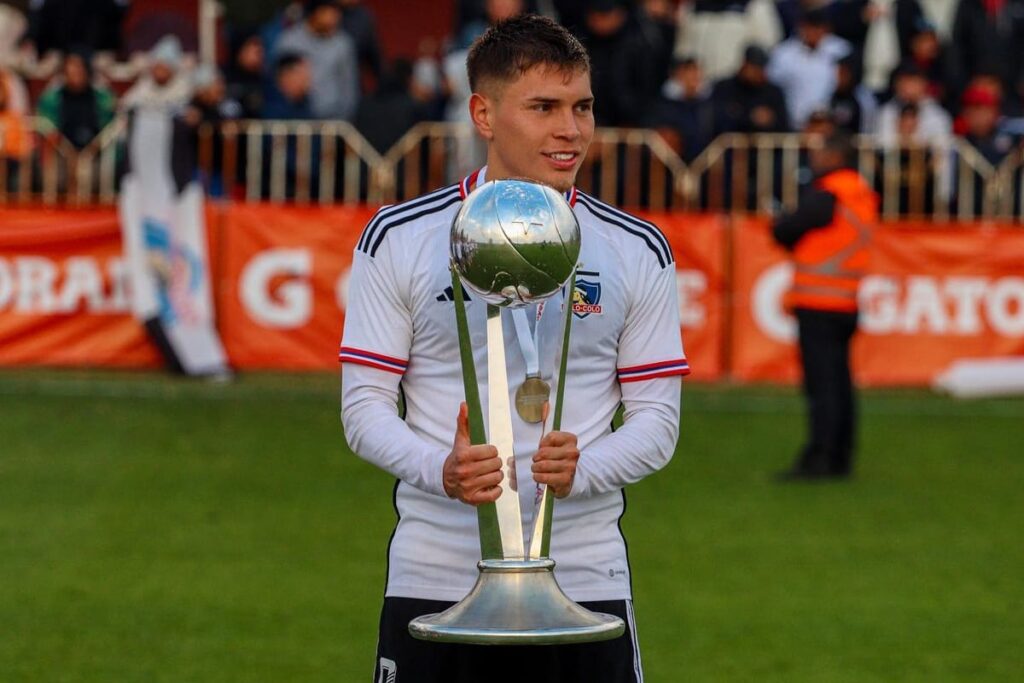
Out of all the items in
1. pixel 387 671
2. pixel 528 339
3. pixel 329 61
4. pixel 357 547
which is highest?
pixel 329 61

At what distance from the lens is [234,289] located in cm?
1744

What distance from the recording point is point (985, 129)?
1769 centimetres

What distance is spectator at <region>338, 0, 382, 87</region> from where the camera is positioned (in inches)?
747

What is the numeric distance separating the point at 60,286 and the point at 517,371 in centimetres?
1365

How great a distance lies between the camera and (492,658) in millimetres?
4297

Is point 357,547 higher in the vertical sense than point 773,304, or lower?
lower

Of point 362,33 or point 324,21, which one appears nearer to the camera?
point 324,21

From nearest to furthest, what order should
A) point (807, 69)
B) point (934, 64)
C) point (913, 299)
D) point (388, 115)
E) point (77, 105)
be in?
1. point (913, 299)
2. point (388, 115)
3. point (77, 105)
4. point (807, 69)
5. point (934, 64)

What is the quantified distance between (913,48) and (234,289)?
7.07 meters

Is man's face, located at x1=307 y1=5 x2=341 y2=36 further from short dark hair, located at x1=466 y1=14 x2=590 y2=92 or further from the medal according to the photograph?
the medal

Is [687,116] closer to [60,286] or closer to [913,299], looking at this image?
[913,299]

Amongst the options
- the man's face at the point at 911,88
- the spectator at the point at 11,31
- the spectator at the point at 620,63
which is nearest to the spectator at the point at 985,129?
the man's face at the point at 911,88

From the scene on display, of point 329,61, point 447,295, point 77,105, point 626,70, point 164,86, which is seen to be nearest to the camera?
point 447,295

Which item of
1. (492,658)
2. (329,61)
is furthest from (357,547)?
(329,61)
